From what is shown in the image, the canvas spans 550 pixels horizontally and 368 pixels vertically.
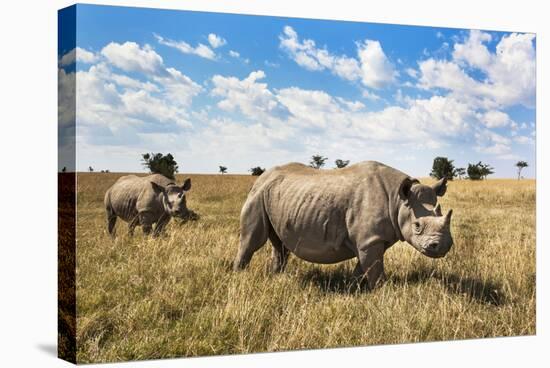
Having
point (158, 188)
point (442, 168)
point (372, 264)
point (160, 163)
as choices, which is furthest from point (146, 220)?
point (442, 168)

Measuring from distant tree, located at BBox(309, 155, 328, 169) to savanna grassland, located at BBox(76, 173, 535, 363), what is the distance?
909 millimetres

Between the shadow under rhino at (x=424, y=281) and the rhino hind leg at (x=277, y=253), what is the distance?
15.6 inches

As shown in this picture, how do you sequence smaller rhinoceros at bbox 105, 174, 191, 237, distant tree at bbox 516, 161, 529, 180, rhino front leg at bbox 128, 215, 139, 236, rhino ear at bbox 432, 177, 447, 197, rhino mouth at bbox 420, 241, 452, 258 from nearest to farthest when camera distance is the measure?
rhino mouth at bbox 420, 241, 452, 258
rhino ear at bbox 432, 177, 447, 197
distant tree at bbox 516, 161, 529, 180
smaller rhinoceros at bbox 105, 174, 191, 237
rhino front leg at bbox 128, 215, 139, 236

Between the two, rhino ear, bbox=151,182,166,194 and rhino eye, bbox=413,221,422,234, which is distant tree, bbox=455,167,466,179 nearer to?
rhino eye, bbox=413,221,422,234

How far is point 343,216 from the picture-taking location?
9898mm

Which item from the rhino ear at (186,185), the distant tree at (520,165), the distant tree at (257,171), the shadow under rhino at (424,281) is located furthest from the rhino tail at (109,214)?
the distant tree at (520,165)

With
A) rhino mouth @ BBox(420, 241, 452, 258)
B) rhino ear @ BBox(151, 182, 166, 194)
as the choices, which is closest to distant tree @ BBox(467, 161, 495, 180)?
rhino mouth @ BBox(420, 241, 452, 258)

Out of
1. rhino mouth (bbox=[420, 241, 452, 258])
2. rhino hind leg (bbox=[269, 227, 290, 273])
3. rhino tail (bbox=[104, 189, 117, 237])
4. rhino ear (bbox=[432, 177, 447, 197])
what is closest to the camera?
rhino mouth (bbox=[420, 241, 452, 258])

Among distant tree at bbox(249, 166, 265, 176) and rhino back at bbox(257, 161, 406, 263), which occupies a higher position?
distant tree at bbox(249, 166, 265, 176)

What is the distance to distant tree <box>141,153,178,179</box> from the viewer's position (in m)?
9.96

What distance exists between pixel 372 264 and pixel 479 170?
9.12 feet

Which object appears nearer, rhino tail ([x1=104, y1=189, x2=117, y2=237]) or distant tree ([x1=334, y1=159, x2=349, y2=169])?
rhino tail ([x1=104, y1=189, x2=117, y2=237])

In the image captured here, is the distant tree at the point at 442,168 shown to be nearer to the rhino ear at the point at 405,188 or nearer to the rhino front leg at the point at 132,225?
the rhino ear at the point at 405,188

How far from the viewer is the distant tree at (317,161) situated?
10375 mm
